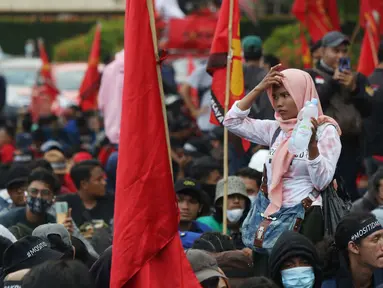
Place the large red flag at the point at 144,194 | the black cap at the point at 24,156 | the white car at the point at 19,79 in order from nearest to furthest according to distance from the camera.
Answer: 1. the large red flag at the point at 144,194
2. the black cap at the point at 24,156
3. the white car at the point at 19,79

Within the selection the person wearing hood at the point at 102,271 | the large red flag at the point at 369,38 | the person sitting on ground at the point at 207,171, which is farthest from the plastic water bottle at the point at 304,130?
the large red flag at the point at 369,38

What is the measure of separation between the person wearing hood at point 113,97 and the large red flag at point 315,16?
6.77 ft

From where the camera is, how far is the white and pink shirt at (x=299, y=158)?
750 cm

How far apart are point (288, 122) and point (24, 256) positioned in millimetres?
1774

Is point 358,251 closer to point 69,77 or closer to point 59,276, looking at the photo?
point 59,276

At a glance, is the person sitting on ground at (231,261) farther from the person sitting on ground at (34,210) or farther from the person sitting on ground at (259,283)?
the person sitting on ground at (34,210)

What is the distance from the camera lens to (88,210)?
11195 mm

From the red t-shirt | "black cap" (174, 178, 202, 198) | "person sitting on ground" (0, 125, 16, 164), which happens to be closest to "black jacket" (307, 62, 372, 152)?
"black cap" (174, 178, 202, 198)

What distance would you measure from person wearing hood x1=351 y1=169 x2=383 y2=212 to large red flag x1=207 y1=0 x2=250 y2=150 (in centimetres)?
117

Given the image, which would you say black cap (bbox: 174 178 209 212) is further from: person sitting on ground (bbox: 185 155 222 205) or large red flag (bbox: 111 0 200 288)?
large red flag (bbox: 111 0 200 288)

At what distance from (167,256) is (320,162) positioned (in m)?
1.17

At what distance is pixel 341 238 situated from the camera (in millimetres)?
7453

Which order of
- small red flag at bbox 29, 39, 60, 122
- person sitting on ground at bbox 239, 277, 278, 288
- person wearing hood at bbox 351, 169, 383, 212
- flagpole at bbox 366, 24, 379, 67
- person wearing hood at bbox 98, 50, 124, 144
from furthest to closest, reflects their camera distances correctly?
small red flag at bbox 29, 39, 60, 122
person wearing hood at bbox 98, 50, 124, 144
flagpole at bbox 366, 24, 379, 67
person wearing hood at bbox 351, 169, 383, 212
person sitting on ground at bbox 239, 277, 278, 288

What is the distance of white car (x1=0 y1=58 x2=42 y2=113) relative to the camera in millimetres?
27750
